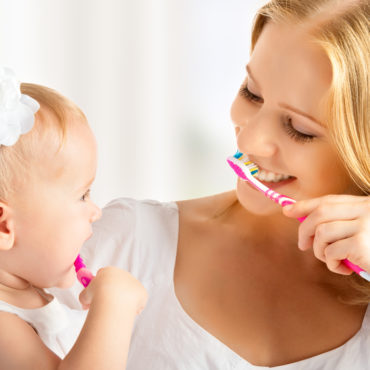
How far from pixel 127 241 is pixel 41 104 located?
51 cm

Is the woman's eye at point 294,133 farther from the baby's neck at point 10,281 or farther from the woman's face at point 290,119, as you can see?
the baby's neck at point 10,281

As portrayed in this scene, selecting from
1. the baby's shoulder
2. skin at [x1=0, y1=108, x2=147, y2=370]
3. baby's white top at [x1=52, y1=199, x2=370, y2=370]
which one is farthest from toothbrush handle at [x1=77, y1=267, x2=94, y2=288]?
baby's white top at [x1=52, y1=199, x2=370, y2=370]

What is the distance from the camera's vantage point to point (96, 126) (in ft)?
8.11

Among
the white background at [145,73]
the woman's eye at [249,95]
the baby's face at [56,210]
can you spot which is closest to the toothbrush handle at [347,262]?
the woman's eye at [249,95]

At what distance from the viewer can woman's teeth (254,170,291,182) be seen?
4.84 feet

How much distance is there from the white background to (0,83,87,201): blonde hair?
46.0 inches

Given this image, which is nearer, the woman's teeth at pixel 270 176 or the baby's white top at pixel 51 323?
the baby's white top at pixel 51 323

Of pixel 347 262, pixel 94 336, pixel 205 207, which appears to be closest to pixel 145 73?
pixel 205 207

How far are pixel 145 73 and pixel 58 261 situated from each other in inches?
52.8

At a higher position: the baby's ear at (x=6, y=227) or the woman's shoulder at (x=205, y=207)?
the baby's ear at (x=6, y=227)

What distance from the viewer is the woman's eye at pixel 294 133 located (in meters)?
1.40

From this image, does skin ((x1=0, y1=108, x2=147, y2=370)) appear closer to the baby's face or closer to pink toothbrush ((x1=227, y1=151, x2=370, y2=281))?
the baby's face

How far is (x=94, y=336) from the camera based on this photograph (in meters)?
1.15

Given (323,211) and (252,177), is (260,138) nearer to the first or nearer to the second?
(252,177)
